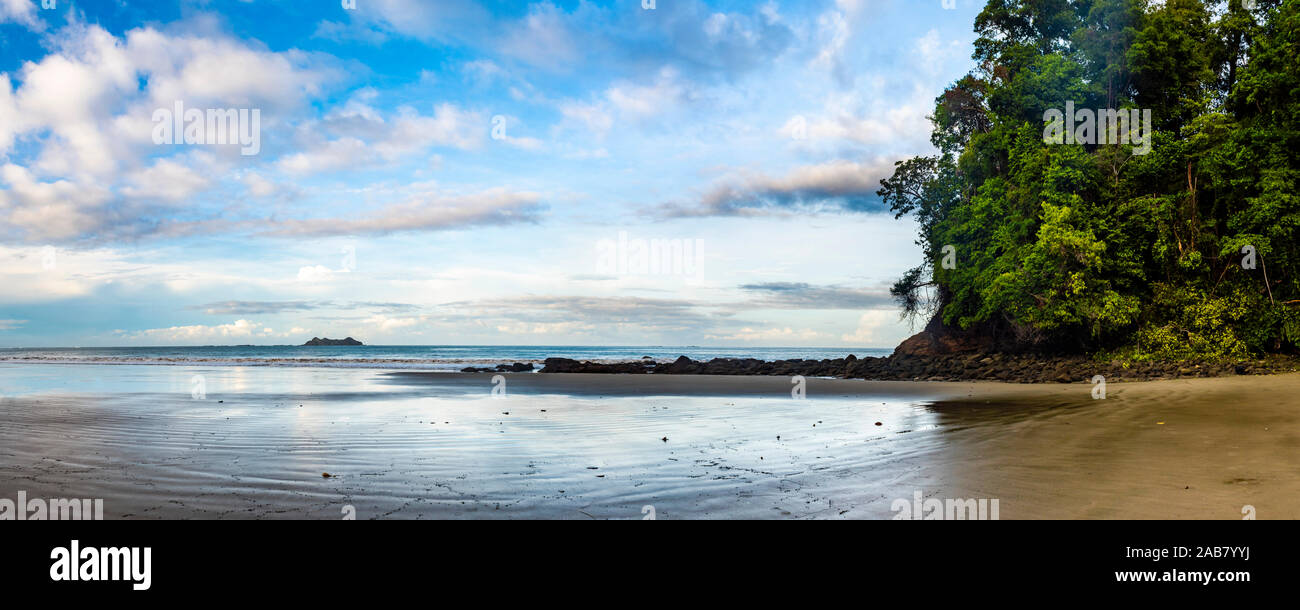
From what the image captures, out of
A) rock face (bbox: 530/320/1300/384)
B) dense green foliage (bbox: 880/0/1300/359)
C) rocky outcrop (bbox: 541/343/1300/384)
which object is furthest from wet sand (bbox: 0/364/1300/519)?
dense green foliage (bbox: 880/0/1300/359)

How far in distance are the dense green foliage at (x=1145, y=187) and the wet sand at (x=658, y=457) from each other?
42.2 feet

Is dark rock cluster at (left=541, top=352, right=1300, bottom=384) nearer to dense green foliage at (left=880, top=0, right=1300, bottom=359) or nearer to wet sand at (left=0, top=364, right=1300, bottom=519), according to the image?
dense green foliage at (left=880, top=0, right=1300, bottom=359)

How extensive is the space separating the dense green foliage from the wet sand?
12866 mm

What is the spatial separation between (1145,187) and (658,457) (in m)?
30.8

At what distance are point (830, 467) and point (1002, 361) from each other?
81.2 feet

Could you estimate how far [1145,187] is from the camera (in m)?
29.8

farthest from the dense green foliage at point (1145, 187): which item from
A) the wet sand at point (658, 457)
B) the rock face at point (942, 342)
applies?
the wet sand at point (658, 457)

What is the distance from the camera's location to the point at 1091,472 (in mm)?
6723

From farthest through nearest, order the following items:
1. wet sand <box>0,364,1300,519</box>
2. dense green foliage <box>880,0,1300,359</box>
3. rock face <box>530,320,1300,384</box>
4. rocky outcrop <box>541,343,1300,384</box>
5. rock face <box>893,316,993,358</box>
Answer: rock face <box>893,316,993,358</box>
dense green foliage <box>880,0,1300,359</box>
rock face <box>530,320,1300,384</box>
rocky outcrop <box>541,343,1300,384</box>
wet sand <box>0,364,1300,519</box>

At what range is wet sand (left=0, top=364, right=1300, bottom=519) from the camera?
5551 mm

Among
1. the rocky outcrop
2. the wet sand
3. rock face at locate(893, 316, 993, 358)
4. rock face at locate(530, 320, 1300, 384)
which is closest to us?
the wet sand

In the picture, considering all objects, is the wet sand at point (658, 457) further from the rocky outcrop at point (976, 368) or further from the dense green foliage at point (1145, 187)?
the dense green foliage at point (1145, 187)
